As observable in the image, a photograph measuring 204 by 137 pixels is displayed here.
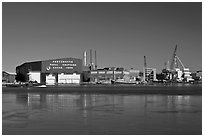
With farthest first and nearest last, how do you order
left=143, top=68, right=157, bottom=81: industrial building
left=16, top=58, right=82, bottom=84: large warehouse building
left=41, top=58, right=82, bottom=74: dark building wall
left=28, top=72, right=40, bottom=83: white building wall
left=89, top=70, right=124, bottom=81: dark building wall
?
left=143, top=68, right=157, bottom=81: industrial building < left=89, top=70, right=124, bottom=81: dark building wall < left=41, top=58, right=82, bottom=74: dark building wall < left=28, top=72, right=40, bottom=83: white building wall < left=16, top=58, right=82, bottom=84: large warehouse building

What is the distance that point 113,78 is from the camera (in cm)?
13825

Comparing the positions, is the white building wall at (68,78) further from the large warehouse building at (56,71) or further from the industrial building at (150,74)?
the industrial building at (150,74)

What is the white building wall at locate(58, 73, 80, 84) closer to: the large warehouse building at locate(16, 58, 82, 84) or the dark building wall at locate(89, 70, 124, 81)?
the large warehouse building at locate(16, 58, 82, 84)

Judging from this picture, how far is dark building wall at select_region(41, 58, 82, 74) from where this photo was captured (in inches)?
4975

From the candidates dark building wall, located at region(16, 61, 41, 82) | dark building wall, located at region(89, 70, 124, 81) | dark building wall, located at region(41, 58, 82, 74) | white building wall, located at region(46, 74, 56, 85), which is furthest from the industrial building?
dark building wall, located at region(16, 61, 41, 82)

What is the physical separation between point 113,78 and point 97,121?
12955 cm

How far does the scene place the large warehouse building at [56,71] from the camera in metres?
124

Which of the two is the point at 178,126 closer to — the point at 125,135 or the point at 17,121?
the point at 125,135

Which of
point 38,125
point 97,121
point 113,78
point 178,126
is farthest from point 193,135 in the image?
point 113,78

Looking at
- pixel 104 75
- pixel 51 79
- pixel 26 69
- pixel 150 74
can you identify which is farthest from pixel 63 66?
pixel 150 74

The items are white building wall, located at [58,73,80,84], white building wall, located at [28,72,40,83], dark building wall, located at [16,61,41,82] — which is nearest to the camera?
white building wall, located at [58,73,80,84]

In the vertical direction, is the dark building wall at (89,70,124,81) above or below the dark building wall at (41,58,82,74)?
below

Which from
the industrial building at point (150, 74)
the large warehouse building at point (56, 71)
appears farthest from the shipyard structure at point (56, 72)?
the industrial building at point (150, 74)

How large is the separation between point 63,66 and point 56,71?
382cm
